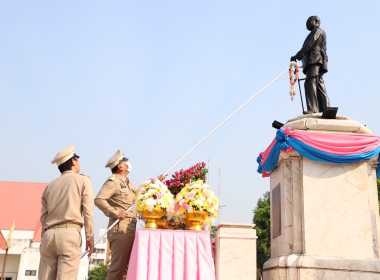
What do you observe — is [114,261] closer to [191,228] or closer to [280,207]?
[191,228]

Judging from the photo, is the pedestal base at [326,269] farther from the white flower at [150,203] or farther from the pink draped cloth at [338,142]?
the white flower at [150,203]

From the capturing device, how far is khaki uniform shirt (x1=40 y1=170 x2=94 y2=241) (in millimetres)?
4430

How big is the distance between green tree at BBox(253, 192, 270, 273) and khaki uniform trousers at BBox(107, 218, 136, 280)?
2718cm

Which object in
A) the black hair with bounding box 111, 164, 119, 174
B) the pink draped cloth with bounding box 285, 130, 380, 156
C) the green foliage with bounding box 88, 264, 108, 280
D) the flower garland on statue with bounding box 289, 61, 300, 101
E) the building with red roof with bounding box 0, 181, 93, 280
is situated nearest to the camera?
the black hair with bounding box 111, 164, 119, 174

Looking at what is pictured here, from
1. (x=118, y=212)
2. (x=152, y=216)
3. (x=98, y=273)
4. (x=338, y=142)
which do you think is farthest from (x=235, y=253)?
(x=98, y=273)

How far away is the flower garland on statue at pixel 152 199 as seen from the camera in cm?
501

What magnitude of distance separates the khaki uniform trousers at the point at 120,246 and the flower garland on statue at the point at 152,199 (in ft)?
0.99

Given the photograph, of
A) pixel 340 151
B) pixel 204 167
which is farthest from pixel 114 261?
pixel 340 151

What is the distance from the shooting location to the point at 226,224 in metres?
5.37

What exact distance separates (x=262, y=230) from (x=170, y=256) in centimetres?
2927

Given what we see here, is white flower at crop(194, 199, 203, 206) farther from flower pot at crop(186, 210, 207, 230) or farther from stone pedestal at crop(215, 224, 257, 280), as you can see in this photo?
stone pedestal at crop(215, 224, 257, 280)

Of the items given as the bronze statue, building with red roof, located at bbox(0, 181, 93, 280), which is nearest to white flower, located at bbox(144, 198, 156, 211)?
the bronze statue

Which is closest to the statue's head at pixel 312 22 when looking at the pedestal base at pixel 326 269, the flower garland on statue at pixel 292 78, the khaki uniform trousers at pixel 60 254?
the flower garland on statue at pixel 292 78

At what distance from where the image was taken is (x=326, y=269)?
616cm
